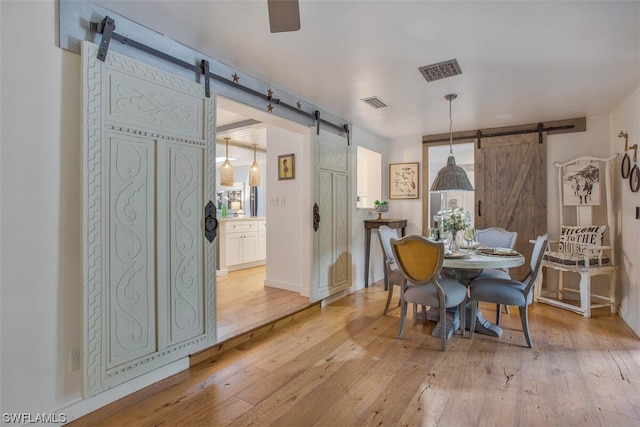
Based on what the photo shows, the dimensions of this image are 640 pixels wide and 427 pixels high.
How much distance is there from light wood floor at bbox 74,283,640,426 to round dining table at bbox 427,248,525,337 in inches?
7.5

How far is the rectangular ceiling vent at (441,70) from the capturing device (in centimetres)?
255

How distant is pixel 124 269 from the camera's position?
6.30 ft

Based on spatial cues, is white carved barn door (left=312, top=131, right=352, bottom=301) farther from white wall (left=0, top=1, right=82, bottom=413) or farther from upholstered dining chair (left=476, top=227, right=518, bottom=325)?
white wall (left=0, top=1, right=82, bottom=413)

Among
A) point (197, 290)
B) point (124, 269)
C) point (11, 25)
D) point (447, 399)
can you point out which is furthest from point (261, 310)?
point (11, 25)

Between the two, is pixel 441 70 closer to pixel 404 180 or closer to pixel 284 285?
pixel 404 180

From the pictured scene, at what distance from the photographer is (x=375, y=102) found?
3537 millimetres

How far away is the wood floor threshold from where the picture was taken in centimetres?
244

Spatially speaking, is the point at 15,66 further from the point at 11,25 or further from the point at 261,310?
the point at 261,310

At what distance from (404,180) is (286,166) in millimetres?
2138

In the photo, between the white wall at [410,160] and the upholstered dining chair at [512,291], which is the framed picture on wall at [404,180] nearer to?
the white wall at [410,160]

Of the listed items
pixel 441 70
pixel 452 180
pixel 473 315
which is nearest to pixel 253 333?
pixel 473 315

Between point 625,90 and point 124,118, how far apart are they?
445 cm

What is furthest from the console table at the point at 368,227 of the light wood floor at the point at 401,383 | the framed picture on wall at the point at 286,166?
the light wood floor at the point at 401,383

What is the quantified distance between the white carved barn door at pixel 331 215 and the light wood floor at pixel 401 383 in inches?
33.1
